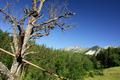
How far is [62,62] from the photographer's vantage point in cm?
10244

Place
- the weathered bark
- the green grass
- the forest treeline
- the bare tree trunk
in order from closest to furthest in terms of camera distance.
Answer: the weathered bark → the bare tree trunk → the forest treeline → the green grass

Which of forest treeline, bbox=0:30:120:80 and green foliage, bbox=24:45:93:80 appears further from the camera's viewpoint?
forest treeline, bbox=0:30:120:80

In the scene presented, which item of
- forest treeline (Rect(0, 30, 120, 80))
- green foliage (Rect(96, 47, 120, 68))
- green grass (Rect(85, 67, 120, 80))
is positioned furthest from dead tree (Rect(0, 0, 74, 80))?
green foliage (Rect(96, 47, 120, 68))

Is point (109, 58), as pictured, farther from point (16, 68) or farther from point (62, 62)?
point (16, 68)

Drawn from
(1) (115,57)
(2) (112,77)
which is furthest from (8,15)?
(1) (115,57)

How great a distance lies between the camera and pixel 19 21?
13.6 metres

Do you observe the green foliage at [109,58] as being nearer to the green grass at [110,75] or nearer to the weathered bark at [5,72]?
the green grass at [110,75]

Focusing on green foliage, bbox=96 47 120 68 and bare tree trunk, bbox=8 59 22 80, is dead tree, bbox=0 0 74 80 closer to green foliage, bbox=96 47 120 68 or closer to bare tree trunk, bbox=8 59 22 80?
bare tree trunk, bbox=8 59 22 80

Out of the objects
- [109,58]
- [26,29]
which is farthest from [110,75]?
[26,29]

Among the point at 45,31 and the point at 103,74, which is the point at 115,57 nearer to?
the point at 103,74

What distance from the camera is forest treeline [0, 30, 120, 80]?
219 ft

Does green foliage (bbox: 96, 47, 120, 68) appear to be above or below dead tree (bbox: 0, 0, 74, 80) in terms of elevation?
above

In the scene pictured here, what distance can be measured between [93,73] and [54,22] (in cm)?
11477

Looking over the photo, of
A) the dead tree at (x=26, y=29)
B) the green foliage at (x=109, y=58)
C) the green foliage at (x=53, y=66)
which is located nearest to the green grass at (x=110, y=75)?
the green foliage at (x=53, y=66)
